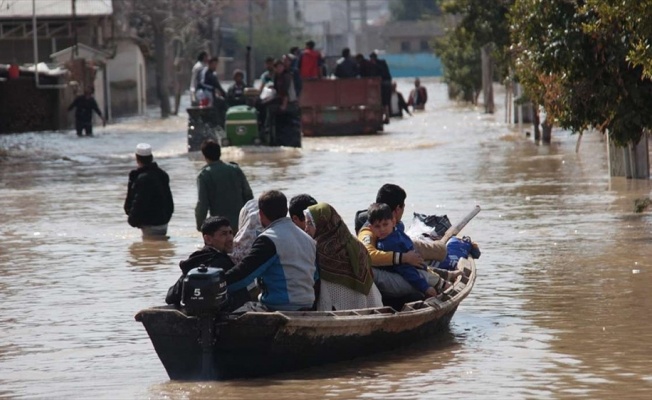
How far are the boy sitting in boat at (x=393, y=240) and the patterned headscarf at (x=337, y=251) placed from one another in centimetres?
54

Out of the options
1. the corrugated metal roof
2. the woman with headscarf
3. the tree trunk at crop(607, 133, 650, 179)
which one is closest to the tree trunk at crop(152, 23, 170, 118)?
the corrugated metal roof

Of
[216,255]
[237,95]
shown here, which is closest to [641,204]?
[216,255]

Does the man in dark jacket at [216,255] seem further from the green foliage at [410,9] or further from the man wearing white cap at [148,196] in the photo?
the green foliage at [410,9]

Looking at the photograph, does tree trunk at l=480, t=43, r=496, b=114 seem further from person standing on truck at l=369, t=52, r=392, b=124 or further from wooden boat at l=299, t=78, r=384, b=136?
wooden boat at l=299, t=78, r=384, b=136

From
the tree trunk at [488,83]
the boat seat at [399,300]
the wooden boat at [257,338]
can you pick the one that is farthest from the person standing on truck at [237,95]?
the wooden boat at [257,338]

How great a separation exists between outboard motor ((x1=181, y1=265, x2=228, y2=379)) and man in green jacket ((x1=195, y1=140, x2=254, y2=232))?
18.9ft

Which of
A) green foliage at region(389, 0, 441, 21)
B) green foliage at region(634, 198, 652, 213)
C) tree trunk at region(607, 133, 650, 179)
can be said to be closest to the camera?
green foliage at region(634, 198, 652, 213)

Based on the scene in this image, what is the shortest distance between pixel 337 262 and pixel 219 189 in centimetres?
507

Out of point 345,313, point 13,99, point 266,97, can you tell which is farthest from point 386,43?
point 345,313

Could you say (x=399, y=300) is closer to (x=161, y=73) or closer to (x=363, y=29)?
(x=161, y=73)

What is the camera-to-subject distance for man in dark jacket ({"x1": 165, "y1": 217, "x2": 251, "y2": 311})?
392 inches

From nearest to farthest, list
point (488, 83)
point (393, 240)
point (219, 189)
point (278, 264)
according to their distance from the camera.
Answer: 1. point (278, 264)
2. point (393, 240)
3. point (219, 189)
4. point (488, 83)

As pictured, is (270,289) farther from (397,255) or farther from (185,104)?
(185,104)

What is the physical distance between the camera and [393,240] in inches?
443
